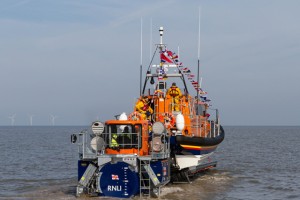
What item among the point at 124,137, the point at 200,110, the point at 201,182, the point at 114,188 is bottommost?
the point at 201,182

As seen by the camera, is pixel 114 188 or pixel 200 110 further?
pixel 200 110

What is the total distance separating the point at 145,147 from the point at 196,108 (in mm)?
6134

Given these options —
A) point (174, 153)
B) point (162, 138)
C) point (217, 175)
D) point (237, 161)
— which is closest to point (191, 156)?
point (174, 153)

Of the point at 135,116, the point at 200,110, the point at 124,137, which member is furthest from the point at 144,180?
the point at 200,110

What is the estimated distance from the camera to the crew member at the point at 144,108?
2191 centimetres

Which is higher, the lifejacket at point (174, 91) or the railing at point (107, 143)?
the lifejacket at point (174, 91)

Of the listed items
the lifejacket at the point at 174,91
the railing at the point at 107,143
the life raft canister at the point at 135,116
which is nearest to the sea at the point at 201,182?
the railing at the point at 107,143

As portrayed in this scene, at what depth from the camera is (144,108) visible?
22.4m

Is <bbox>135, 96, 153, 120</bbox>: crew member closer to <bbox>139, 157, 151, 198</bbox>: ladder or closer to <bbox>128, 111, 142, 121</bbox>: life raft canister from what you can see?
<bbox>128, 111, 142, 121</bbox>: life raft canister

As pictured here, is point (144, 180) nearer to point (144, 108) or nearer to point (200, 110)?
point (144, 108)

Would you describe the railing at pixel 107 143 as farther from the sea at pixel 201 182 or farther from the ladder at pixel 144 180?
the sea at pixel 201 182

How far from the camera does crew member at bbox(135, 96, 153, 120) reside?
21906mm

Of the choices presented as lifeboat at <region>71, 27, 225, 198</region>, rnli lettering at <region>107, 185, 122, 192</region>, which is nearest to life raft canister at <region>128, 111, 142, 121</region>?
lifeboat at <region>71, 27, 225, 198</region>

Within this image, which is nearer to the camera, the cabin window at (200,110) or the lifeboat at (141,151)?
the lifeboat at (141,151)
